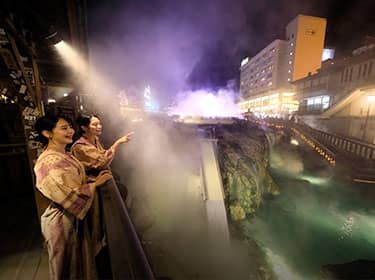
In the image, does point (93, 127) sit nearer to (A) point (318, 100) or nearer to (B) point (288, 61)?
(A) point (318, 100)

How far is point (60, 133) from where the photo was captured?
6.67 feet

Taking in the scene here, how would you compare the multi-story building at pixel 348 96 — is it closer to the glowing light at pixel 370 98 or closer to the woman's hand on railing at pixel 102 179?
the glowing light at pixel 370 98

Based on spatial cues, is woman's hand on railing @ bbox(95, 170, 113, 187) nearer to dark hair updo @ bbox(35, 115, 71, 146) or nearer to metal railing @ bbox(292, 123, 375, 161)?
dark hair updo @ bbox(35, 115, 71, 146)

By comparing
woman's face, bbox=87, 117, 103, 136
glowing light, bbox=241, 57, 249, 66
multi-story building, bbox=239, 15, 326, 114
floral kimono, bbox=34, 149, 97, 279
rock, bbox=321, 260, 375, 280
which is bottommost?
rock, bbox=321, 260, 375, 280

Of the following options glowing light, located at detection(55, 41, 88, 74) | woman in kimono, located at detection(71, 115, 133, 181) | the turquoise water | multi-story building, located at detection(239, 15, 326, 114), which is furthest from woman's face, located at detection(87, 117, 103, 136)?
multi-story building, located at detection(239, 15, 326, 114)

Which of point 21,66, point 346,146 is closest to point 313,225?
point 346,146

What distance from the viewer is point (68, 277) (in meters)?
2.02

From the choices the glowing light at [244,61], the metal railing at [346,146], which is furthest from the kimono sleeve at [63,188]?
the glowing light at [244,61]

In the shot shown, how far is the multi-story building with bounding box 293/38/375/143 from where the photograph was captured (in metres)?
15.6

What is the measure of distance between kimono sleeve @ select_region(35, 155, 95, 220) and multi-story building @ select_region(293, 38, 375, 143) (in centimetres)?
2053

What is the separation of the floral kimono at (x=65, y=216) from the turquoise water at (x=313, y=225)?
24.9 ft

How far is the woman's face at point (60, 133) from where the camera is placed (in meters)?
2.02

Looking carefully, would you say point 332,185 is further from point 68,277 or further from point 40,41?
point 40,41

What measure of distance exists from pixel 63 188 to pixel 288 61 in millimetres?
53508
